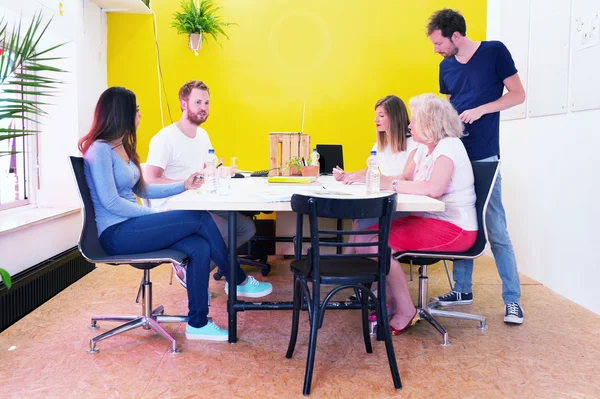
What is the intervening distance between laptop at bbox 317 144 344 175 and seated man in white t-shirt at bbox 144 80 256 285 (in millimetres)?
948

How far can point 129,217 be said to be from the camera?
2.52 metres

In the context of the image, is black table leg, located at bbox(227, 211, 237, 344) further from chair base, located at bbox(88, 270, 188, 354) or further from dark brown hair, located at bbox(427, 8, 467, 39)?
dark brown hair, located at bbox(427, 8, 467, 39)

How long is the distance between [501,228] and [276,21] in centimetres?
290

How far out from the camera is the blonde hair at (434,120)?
271 cm

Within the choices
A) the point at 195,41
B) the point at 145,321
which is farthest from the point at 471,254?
the point at 195,41

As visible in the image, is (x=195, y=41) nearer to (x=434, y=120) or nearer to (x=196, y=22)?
(x=196, y=22)

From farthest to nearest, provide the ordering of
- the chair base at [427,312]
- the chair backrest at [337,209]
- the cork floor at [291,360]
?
the chair base at [427,312]
the cork floor at [291,360]
the chair backrest at [337,209]

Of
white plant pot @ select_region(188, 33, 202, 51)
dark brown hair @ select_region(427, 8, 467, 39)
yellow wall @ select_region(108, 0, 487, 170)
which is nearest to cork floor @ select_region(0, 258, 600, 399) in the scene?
dark brown hair @ select_region(427, 8, 467, 39)

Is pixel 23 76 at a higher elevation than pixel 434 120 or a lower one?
higher

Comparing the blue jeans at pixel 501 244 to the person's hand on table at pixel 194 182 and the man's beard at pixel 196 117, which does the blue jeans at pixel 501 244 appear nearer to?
the person's hand on table at pixel 194 182

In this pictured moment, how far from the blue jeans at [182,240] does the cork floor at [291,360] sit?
250mm

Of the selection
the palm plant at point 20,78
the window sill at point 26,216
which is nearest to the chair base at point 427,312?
the palm plant at point 20,78

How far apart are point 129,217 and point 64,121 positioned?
1.89 meters

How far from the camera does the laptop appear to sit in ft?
14.0
